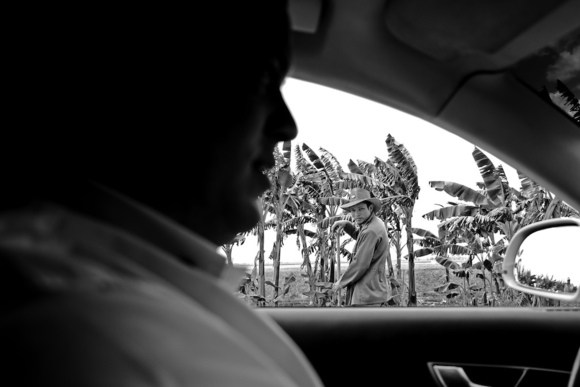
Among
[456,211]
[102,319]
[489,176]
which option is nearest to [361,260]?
[102,319]

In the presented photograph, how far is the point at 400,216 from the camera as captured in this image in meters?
19.8

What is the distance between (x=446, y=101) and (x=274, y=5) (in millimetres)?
1187

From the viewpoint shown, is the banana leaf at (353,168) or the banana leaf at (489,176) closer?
the banana leaf at (489,176)

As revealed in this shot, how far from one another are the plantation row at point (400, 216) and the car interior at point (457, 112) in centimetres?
1040

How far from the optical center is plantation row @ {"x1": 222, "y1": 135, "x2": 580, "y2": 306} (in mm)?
14477

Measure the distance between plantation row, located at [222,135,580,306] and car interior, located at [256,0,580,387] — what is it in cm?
1040

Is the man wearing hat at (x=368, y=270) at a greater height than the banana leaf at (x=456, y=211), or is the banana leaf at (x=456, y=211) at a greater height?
the banana leaf at (x=456, y=211)

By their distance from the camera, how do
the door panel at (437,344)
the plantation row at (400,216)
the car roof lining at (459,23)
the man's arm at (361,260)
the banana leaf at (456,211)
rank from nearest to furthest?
the car roof lining at (459,23) < the door panel at (437,344) < the man's arm at (361,260) < the plantation row at (400,216) < the banana leaf at (456,211)

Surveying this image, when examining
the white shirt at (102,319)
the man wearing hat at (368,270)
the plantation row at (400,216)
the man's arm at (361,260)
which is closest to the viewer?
the white shirt at (102,319)

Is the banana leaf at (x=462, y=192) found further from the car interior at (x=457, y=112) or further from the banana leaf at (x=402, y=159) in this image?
the car interior at (x=457, y=112)

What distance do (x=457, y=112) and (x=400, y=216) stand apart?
18.2 meters

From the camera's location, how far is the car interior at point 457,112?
1.67 meters

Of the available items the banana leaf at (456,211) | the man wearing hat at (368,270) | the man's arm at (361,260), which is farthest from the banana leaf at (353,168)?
the man's arm at (361,260)

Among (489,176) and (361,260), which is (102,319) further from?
(489,176)
